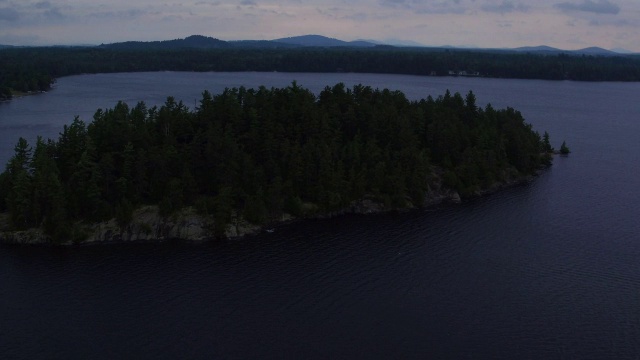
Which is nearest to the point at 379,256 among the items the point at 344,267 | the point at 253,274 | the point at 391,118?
the point at 344,267

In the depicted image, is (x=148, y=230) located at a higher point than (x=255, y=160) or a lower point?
lower

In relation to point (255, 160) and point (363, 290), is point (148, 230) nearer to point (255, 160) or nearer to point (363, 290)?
point (255, 160)

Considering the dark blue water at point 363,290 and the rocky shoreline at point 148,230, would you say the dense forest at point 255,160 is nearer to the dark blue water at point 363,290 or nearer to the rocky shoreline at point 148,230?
the rocky shoreline at point 148,230

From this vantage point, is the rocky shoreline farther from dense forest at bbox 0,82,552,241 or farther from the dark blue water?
the dark blue water

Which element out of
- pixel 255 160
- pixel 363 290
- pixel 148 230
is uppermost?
pixel 255 160

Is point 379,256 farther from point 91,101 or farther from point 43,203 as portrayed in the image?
point 91,101

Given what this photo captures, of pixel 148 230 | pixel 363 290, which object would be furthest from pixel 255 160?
pixel 363 290

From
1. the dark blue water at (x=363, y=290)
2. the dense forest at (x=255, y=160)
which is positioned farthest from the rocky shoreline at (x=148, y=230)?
the dark blue water at (x=363, y=290)
